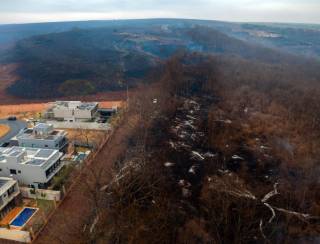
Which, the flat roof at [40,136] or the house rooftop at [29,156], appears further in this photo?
the flat roof at [40,136]

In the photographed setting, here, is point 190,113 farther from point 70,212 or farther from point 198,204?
point 70,212

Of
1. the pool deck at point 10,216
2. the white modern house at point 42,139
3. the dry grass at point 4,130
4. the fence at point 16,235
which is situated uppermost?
the white modern house at point 42,139

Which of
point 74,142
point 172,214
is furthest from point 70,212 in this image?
point 74,142

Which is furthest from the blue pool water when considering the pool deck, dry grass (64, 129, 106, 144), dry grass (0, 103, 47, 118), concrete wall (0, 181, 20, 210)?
dry grass (0, 103, 47, 118)

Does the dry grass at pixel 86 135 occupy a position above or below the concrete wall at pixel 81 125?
below

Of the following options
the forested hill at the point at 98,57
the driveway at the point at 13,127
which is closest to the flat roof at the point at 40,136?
the driveway at the point at 13,127

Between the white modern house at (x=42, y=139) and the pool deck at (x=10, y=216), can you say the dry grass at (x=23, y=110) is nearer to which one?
the white modern house at (x=42, y=139)
